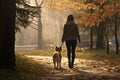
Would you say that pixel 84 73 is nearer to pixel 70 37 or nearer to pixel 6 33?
pixel 70 37

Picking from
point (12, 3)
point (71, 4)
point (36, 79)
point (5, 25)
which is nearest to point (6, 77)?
point (36, 79)

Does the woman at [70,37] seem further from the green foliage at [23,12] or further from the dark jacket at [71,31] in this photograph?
the green foliage at [23,12]

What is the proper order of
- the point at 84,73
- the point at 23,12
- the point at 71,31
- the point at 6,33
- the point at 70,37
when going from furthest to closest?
1. the point at 23,12
2. the point at 71,31
3. the point at 70,37
4. the point at 84,73
5. the point at 6,33

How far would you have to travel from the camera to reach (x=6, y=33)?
31.5 feet

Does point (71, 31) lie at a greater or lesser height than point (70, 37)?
greater

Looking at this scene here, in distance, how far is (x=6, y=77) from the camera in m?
8.57

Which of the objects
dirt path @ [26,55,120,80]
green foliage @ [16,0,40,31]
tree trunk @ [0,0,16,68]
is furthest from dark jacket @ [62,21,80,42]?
tree trunk @ [0,0,16,68]

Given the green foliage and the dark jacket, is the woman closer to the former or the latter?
the dark jacket

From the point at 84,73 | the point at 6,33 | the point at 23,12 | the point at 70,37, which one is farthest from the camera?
the point at 23,12

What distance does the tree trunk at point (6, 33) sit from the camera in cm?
954

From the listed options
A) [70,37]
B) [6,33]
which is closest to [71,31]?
[70,37]

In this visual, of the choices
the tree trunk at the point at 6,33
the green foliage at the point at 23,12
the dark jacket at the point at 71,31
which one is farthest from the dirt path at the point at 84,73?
the green foliage at the point at 23,12

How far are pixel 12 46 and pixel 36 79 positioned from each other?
1279 millimetres

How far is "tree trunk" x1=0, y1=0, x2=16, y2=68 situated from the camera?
31.3ft
